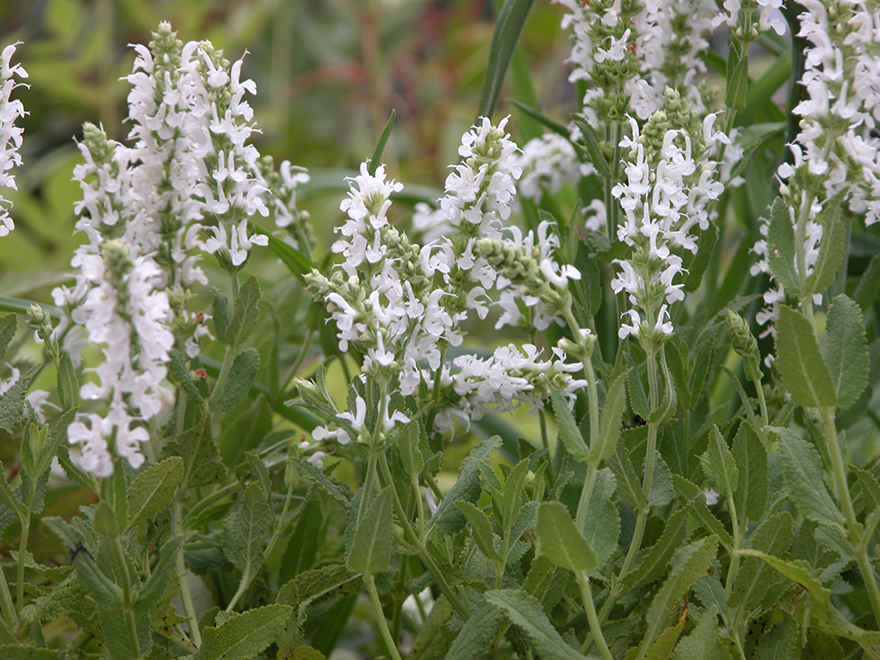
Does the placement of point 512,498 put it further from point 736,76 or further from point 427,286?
point 736,76

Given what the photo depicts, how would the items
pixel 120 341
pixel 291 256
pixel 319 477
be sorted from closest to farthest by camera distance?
1. pixel 120 341
2. pixel 319 477
3. pixel 291 256

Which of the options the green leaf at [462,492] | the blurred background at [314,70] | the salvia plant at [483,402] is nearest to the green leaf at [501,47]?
the salvia plant at [483,402]

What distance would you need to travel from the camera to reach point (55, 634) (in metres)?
0.51

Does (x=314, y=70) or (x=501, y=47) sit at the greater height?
(x=314, y=70)

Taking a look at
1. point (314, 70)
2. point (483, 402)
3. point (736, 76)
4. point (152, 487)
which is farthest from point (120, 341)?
point (314, 70)

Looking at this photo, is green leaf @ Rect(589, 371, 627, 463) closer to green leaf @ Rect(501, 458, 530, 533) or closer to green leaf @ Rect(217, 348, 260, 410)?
green leaf @ Rect(501, 458, 530, 533)

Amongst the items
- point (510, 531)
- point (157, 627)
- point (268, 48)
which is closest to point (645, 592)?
point (510, 531)

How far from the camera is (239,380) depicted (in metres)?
0.46

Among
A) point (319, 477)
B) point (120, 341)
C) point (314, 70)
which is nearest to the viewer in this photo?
point (120, 341)

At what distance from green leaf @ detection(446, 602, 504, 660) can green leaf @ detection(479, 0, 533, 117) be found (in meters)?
0.33

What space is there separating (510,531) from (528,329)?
0.46ft

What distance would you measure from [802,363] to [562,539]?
119mm

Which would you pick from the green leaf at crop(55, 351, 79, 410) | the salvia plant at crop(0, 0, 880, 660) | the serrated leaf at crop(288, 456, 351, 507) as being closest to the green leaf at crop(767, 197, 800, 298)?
the salvia plant at crop(0, 0, 880, 660)

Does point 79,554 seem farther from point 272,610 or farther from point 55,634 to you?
point 55,634
